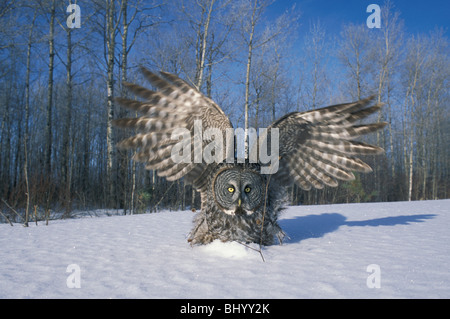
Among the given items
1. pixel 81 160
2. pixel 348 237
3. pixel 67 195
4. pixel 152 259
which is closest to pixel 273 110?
pixel 81 160

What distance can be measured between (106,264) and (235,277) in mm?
1138

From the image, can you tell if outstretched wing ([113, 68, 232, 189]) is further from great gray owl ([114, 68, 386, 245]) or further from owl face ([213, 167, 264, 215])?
owl face ([213, 167, 264, 215])

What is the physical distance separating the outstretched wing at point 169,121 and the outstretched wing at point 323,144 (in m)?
0.74

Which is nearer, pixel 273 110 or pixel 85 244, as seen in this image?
pixel 85 244

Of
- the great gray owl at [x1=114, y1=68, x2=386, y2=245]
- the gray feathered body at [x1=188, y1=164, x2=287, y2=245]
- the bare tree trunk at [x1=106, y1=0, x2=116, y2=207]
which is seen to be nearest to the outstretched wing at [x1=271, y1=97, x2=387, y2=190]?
the great gray owl at [x1=114, y1=68, x2=386, y2=245]

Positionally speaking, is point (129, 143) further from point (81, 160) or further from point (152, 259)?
point (81, 160)

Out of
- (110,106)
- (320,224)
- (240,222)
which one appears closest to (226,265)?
(240,222)

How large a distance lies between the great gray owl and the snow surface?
264mm

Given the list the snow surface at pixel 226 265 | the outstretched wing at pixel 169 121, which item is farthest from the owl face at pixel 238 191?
the snow surface at pixel 226 265

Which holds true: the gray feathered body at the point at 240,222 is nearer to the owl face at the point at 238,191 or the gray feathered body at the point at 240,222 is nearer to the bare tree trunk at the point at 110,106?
the owl face at the point at 238,191

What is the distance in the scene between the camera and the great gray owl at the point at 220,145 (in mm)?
2783

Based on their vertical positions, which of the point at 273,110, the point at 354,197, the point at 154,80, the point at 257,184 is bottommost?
the point at 354,197

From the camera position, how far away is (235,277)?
203cm

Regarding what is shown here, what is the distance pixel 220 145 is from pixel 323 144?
49.2 inches
